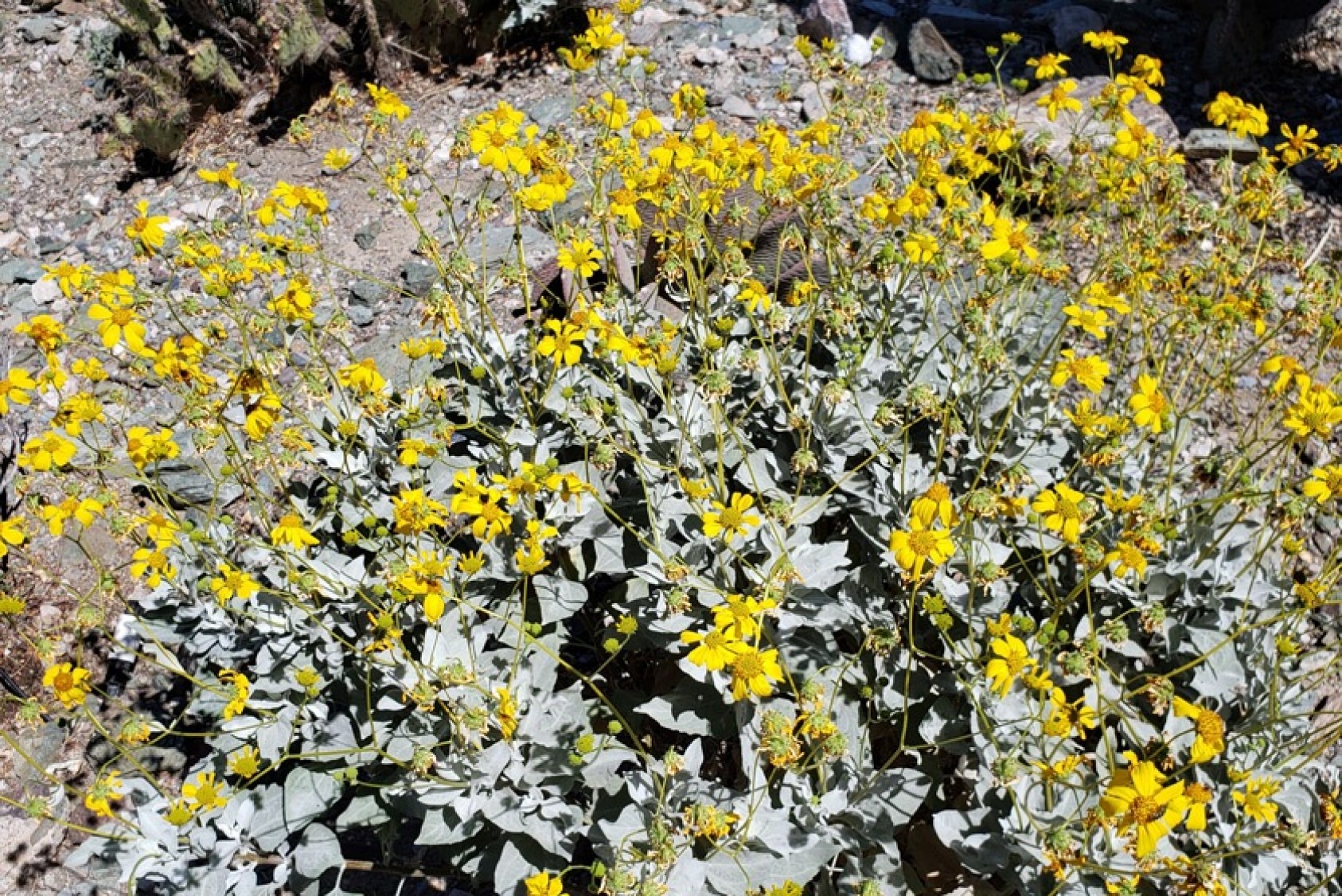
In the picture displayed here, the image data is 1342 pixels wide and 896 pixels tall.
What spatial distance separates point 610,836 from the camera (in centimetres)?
238

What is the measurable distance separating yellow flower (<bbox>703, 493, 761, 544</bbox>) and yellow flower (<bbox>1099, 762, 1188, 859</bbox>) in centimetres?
94

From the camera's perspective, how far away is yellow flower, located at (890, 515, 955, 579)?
2.25m

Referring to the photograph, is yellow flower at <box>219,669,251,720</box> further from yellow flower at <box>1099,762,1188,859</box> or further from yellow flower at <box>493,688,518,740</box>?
yellow flower at <box>1099,762,1188,859</box>

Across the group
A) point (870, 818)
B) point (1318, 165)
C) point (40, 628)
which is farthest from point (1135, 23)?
point (40, 628)

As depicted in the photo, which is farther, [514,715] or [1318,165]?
[1318,165]

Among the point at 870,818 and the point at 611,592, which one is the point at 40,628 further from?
the point at 870,818

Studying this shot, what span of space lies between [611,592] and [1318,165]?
4421 millimetres

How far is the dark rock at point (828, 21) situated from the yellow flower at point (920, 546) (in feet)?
13.7

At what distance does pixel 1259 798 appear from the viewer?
244cm

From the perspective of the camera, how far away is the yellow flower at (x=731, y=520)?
2424 millimetres

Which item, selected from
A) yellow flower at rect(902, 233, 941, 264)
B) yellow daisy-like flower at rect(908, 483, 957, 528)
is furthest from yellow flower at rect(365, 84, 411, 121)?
yellow daisy-like flower at rect(908, 483, 957, 528)

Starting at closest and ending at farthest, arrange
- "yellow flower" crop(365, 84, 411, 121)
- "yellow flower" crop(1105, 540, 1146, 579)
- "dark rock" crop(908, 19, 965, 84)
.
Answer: "yellow flower" crop(1105, 540, 1146, 579) → "yellow flower" crop(365, 84, 411, 121) → "dark rock" crop(908, 19, 965, 84)

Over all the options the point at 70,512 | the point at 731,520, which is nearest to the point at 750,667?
the point at 731,520

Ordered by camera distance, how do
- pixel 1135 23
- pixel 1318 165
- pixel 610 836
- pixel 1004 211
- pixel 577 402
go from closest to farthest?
pixel 610 836 < pixel 577 402 < pixel 1004 211 < pixel 1318 165 < pixel 1135 23
